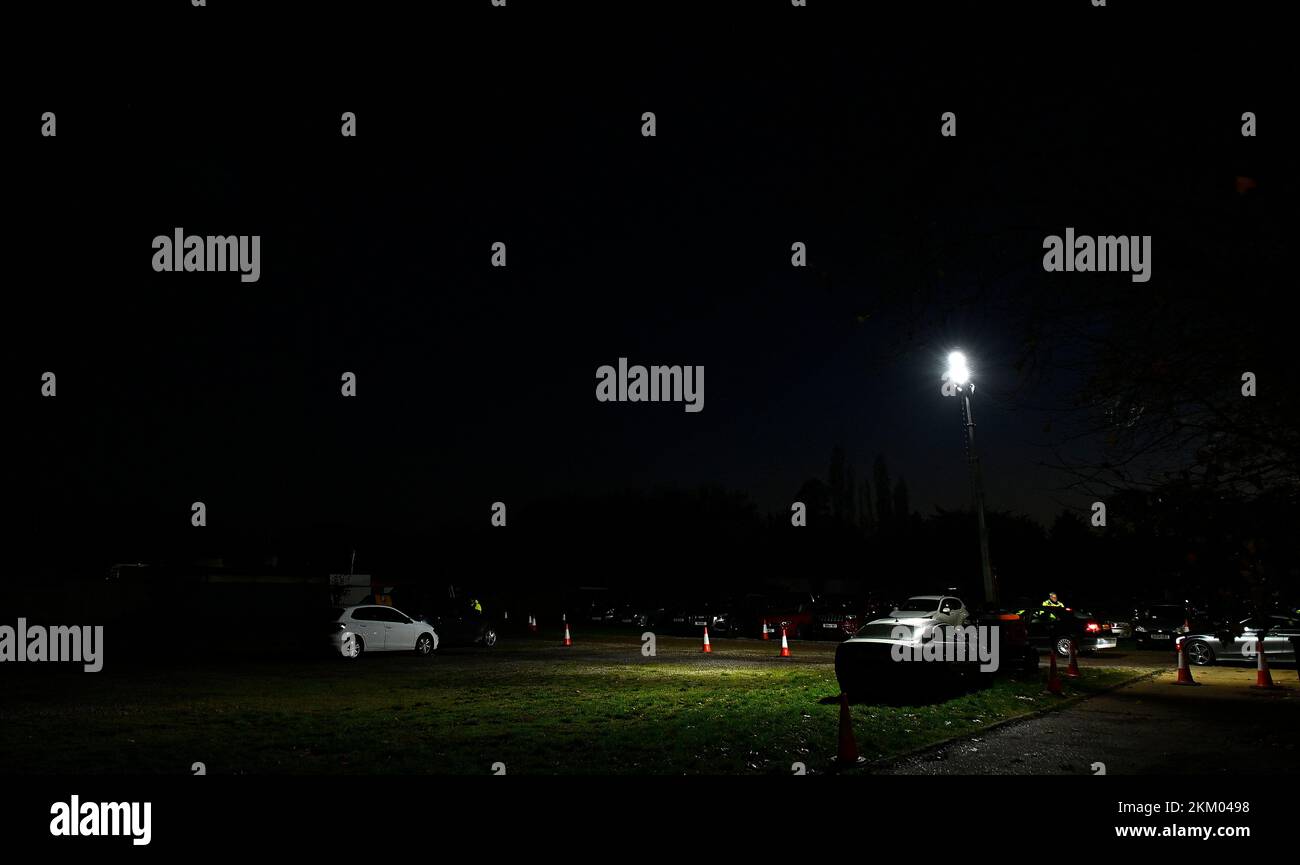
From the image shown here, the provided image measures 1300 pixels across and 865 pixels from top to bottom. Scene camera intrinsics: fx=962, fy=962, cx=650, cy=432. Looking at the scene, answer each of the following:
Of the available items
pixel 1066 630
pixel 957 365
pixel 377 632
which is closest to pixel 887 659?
pixel 957 365

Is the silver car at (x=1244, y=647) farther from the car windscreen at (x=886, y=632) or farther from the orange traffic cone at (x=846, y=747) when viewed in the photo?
the orange traffic cone at (x=846, y=747)

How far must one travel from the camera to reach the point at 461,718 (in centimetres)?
1245

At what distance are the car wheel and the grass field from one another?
194 inches

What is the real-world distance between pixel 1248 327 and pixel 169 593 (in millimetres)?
41592

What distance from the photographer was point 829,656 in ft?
83.6

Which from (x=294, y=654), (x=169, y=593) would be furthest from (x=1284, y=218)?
(x=169, y=593)

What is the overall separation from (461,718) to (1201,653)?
68.1 ft

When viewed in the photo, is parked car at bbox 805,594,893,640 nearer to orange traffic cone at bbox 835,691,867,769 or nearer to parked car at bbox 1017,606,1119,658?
parked car at bbox 1017,606,1119,658

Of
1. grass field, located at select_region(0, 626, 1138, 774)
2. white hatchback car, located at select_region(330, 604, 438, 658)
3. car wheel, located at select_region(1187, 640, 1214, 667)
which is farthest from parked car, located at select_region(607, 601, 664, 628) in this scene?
grass field, located at select_region(0, 626, 1138, 774)

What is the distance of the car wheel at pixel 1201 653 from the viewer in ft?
80.5

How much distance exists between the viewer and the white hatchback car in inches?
944

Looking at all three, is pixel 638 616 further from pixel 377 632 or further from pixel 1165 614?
pixel 377 632
